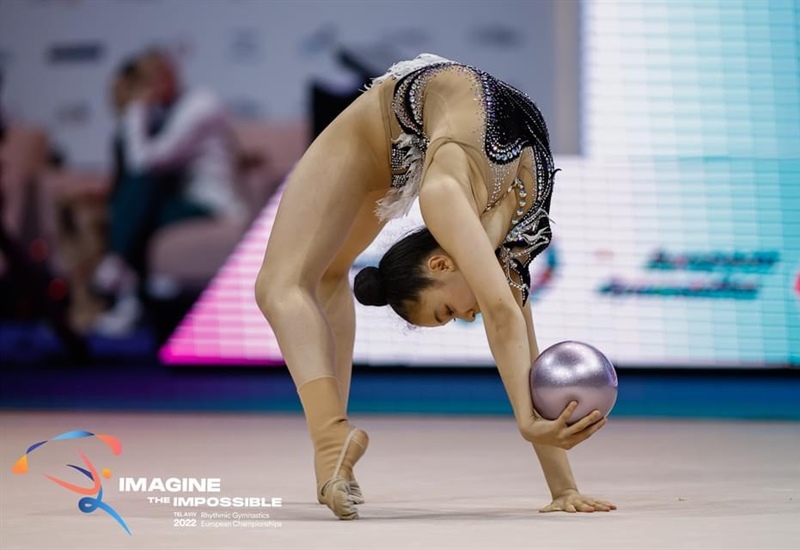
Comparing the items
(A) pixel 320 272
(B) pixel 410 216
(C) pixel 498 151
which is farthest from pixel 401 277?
(B) pixel 410 216

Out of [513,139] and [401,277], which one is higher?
[513,139]

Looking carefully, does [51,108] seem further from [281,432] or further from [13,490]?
[13,490]

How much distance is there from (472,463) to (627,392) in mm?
2853

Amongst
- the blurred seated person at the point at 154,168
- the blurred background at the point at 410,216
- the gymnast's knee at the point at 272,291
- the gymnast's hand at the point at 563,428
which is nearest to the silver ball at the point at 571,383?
the gymnast's hand at the point at 563,428

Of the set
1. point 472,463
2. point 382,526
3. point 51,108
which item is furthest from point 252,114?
point 382,526

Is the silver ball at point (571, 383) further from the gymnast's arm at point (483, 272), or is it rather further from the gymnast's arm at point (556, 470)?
the gymnast's arm at point (556, 470)

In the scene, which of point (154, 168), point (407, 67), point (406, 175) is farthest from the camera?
point (154, 168)

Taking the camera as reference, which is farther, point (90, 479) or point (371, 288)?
point (90, 479)

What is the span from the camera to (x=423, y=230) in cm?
325

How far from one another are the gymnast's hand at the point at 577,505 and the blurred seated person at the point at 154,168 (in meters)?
6.17

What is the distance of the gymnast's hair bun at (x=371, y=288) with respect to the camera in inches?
129

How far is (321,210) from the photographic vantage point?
336cm

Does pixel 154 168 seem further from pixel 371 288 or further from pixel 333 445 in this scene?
pixel 333 445

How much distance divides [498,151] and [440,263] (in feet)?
1.05
